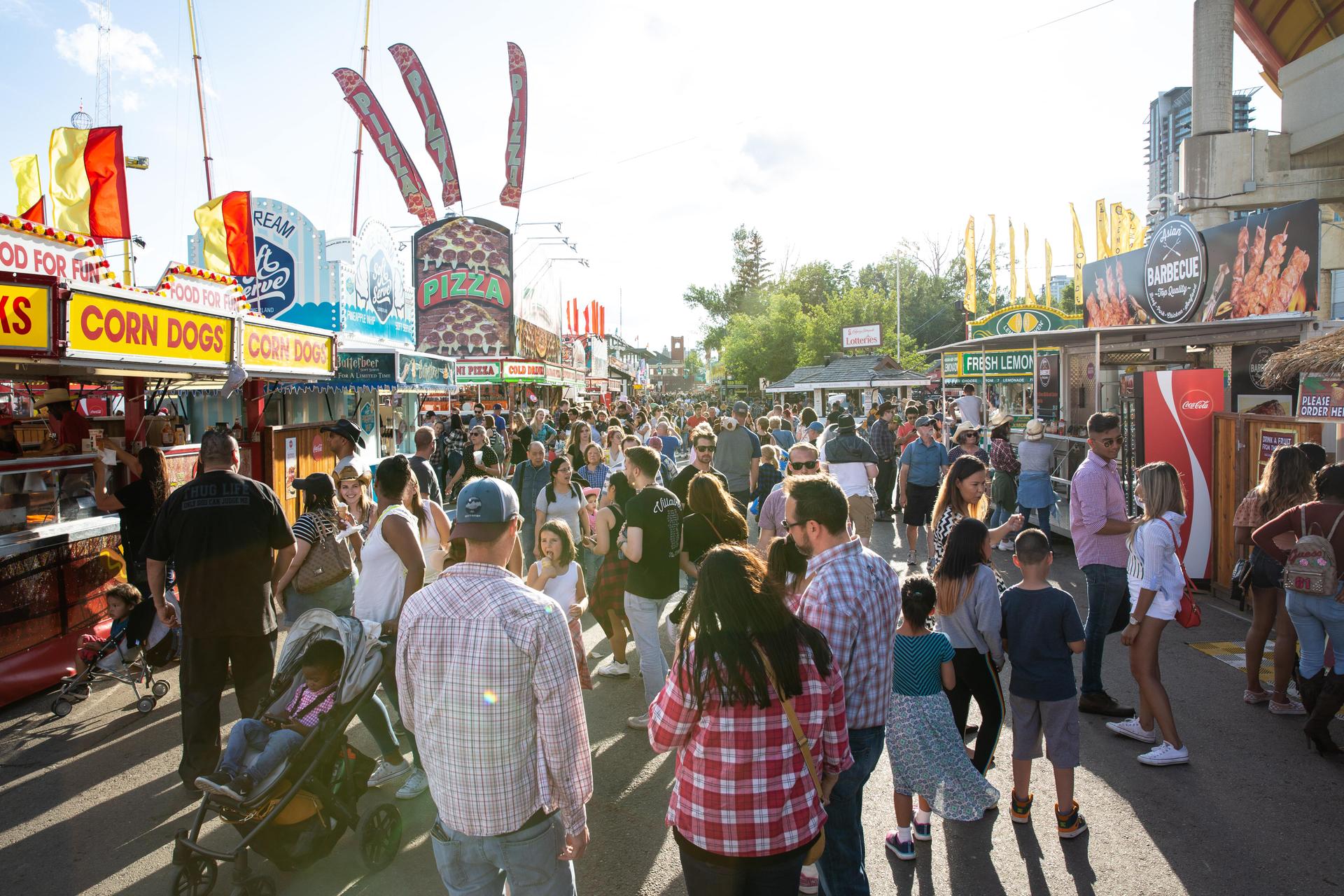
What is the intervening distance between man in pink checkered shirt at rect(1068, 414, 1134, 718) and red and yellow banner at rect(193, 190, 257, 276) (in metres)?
10.7

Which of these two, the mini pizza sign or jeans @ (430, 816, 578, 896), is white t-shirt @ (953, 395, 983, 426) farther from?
jeans @ (430, 816, 578, 896)

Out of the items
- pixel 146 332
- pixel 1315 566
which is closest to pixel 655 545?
pixel 1315 566

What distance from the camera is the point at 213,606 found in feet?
14.3

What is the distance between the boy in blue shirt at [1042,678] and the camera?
3879 millimetres

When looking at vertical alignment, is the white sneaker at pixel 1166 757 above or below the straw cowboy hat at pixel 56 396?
below

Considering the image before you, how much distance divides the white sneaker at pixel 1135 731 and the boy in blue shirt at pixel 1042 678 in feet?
4.20

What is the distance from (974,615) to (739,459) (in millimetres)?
5620

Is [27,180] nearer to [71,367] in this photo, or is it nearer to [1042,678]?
[71,367]

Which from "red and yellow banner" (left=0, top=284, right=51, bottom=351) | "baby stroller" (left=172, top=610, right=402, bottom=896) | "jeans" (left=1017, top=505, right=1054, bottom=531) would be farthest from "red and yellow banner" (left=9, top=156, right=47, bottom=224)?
"jeans" (left=1017, top=505, right=1054, bottom=531)

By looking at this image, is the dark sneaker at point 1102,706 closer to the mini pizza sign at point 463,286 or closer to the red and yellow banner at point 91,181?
the red and yellow banner at point 91,181

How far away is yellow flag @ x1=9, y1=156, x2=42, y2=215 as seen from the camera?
973 centimetres

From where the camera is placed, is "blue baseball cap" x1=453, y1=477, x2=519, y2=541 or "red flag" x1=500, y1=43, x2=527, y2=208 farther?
"red flag" x1=500, y1=43, x2=527, y2=208

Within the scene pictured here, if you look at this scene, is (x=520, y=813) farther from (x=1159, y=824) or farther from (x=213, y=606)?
(x=1159, y=824)

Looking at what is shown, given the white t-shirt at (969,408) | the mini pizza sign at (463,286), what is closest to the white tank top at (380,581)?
the white t-shirt at (969,408)
